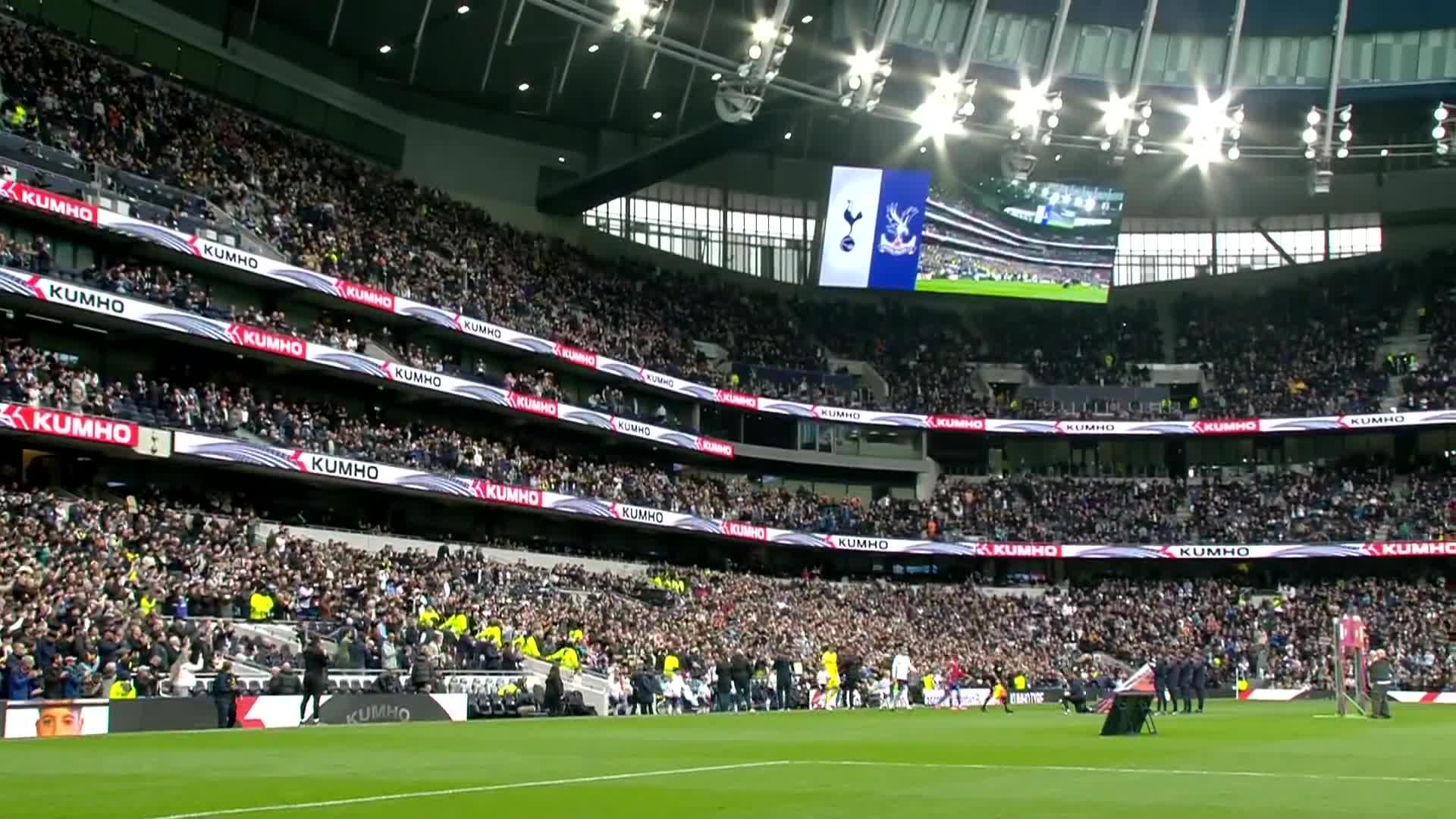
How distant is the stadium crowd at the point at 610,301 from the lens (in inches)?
1918

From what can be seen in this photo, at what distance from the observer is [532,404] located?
5938cm

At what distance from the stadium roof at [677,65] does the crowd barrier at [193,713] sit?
27.6 meters

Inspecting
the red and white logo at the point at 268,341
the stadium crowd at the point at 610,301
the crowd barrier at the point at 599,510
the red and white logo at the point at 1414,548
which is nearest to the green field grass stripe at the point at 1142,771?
the crowd barrier at the point at 599,510

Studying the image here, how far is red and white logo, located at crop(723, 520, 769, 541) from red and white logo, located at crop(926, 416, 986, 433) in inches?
494

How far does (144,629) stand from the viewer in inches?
1321

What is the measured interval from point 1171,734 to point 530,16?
4139cm

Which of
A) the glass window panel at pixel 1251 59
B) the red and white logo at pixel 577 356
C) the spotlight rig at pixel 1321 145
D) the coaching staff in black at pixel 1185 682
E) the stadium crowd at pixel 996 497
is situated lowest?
the coaching staff in black at pixel 1185 682

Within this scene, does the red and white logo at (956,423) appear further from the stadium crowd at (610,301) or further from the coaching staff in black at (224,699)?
the coaching staff in black at (224,699)

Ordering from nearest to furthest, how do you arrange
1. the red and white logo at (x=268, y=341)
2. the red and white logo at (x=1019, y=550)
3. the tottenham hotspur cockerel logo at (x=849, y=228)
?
the red and white logo at (x=268, y=341)
the tottenham hotspur cockerel logo at (x=849, y=228)
the red and white logo at (x=1019, y=550)

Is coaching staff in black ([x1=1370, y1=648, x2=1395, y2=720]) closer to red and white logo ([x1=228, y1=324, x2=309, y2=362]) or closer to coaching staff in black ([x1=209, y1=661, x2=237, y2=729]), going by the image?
coaching staff in black ([x1=209, y1=661, x2=237, y2=729])

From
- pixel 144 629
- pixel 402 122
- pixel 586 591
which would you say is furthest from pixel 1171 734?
pixel 402 122

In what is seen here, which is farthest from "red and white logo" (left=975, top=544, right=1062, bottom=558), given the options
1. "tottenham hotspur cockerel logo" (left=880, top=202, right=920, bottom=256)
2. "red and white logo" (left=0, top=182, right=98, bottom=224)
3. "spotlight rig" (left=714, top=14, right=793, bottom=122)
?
"red and white logo" (left=0, top=182, right=98, bottom=224)

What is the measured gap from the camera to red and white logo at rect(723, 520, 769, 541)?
220 feet

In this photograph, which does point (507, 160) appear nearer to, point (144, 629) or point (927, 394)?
point (927, 394)
